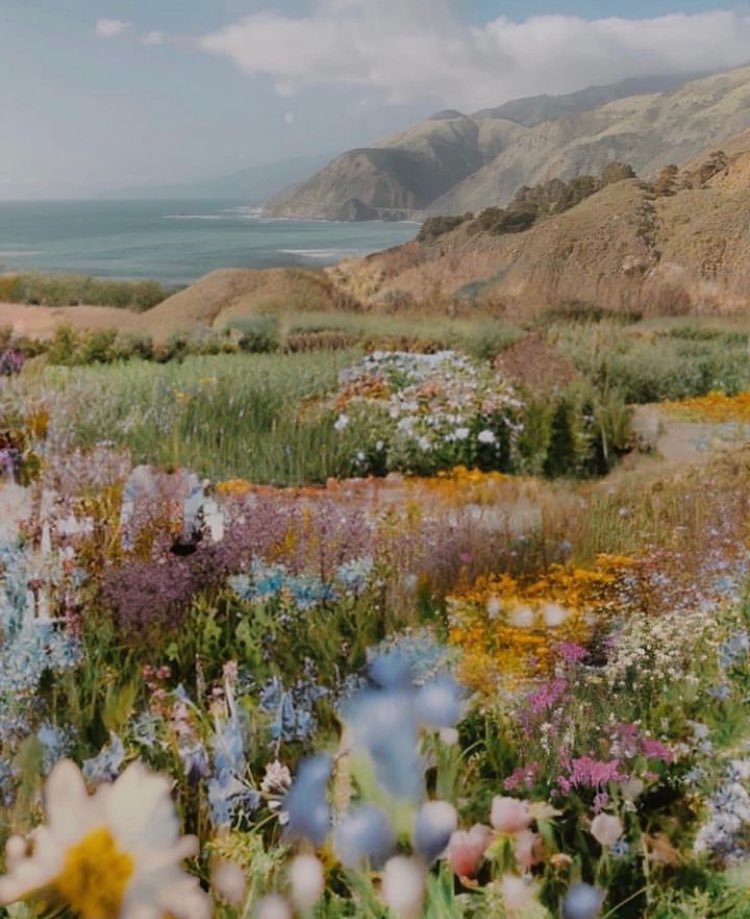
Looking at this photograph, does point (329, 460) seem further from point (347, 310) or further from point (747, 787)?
point (747, 787)

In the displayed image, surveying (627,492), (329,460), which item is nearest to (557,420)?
(627,492)

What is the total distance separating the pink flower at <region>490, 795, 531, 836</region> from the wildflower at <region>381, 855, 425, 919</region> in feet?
0.70

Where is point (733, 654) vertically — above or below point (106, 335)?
below

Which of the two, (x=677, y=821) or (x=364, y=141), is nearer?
(x=677, y=821)

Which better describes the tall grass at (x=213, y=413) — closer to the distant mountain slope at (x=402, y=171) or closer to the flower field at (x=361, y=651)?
the flower field at (x=361, y=651)

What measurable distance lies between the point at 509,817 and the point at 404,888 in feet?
Answer: 0.99

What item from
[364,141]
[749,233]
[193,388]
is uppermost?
[364,141]

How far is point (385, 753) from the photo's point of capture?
308 cm

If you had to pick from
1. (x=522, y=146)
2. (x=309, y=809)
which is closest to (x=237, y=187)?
(x=522, y=146)

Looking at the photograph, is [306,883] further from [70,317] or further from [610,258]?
[610,258]

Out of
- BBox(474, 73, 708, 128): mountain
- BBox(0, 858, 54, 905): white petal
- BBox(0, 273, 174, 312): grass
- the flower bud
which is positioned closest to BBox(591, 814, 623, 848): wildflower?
the flower bud

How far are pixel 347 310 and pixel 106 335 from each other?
2.43 feet

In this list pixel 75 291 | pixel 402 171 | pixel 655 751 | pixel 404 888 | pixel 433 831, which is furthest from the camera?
pixel 402 171

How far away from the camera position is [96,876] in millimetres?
2916
